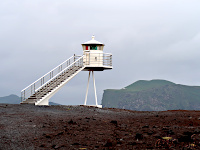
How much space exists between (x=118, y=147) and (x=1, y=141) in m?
4.67

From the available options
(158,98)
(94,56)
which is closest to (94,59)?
(94,56)

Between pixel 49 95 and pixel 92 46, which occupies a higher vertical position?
pixel 92 46

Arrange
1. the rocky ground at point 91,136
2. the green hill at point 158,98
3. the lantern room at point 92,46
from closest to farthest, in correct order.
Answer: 1. the rocky ground at point 91,136
2. the lantern room at point 92,46
3. the green hill at point 158,98

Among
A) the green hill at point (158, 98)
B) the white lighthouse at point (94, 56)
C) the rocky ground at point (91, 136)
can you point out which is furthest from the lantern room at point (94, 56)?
the green hill at point (158, 98)

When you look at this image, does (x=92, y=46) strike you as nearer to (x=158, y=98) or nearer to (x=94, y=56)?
(x=94, y=56)

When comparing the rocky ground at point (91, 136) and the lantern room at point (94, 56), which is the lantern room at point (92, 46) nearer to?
the lantern room at point (94, 56)

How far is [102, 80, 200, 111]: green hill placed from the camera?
137750 mm

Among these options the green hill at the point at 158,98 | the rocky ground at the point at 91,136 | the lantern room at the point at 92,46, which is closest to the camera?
the rocky ground at the point at 91,136

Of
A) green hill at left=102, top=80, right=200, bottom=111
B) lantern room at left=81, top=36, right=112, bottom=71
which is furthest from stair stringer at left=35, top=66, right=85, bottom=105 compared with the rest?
green hill at left=102, top=80, right=200, bottom=111

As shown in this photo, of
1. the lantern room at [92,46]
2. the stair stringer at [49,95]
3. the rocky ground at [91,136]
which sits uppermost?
the lantern room at [92,46]

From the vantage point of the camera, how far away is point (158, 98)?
139 m

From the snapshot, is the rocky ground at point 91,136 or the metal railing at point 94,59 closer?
the rocky ground at point 91,136

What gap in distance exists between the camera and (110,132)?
42.0 feet

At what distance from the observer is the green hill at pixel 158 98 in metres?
138
